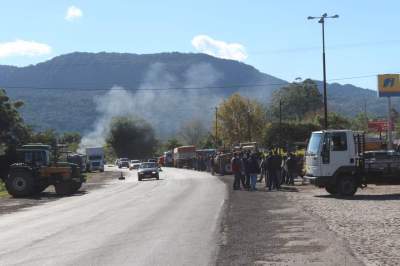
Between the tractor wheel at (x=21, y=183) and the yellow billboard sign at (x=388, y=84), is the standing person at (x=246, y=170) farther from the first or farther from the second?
the yellow billboard sign at (x=388, y=84)

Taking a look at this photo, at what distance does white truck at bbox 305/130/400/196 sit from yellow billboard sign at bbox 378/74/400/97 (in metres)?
42.2

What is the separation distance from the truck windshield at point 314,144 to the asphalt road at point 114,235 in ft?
15.5

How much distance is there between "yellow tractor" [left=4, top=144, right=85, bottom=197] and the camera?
35188 mm

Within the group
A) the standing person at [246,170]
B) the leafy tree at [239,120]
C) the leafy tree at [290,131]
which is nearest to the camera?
the standing person at [246,170]

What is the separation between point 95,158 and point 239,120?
2599cm

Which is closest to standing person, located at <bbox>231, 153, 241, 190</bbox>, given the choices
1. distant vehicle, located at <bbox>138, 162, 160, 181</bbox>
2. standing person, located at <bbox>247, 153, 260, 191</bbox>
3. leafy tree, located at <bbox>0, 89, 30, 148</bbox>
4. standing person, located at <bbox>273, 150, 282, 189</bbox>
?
standing person, located at <bbox>247, 153, 260, 191</bbox>

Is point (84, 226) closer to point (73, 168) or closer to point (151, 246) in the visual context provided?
point (151, 246)

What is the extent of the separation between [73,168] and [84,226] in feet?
65.6

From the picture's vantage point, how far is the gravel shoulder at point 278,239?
11.4m

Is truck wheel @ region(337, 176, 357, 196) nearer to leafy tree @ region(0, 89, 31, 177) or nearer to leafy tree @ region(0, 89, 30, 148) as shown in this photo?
leafy tree @ region(0, 89, 31, 177)

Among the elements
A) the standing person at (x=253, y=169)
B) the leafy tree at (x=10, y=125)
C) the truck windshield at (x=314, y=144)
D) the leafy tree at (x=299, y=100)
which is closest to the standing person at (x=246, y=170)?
the standing person at (x=253, y=169)

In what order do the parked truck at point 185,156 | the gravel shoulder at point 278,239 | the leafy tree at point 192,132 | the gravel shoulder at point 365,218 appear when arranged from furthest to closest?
the leafy tree at point 192,132
the parked truck at point 185,156
the gravel shoulder at point 365,218
the gravel shoulder at point 278,239

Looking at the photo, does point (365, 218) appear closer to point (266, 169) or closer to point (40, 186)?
point (266, 169)

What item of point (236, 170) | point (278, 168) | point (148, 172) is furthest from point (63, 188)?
point (148, 172)
